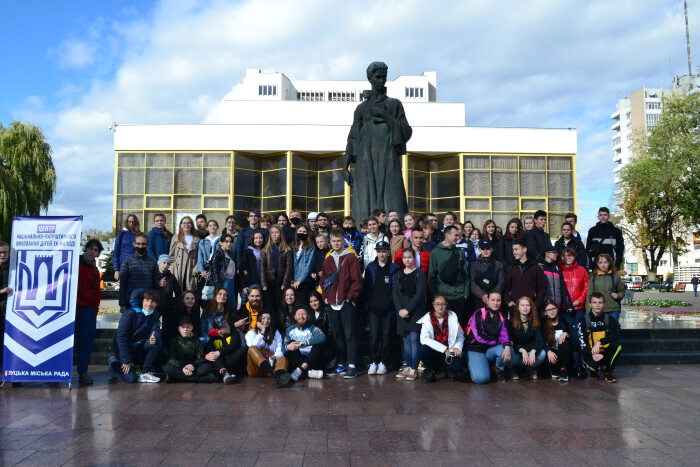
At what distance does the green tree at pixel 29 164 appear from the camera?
1056 inches

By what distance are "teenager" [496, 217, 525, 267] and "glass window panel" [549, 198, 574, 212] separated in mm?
25897

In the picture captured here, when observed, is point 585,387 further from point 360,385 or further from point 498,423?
point 360,385

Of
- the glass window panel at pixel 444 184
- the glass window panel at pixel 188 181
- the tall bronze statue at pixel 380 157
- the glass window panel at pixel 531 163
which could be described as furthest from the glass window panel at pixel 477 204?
the tall bronze statue at pixel 380 157

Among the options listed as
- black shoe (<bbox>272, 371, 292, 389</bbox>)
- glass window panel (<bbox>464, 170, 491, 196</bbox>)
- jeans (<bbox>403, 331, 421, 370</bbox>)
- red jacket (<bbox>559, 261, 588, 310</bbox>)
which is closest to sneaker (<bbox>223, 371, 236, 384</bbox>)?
black shoe (<bbox>272, 371, 292, 389</bbox>)

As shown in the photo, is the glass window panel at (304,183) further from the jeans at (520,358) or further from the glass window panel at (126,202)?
the jeans at (520,358)

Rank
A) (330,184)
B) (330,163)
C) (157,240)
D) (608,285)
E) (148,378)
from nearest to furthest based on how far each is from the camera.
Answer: (148,378) < (608,285) < (157,240) < (330,184) < (330,163)

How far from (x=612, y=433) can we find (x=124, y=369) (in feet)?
17.6

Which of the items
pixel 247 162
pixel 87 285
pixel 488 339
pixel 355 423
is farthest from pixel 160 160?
pixel 355 423

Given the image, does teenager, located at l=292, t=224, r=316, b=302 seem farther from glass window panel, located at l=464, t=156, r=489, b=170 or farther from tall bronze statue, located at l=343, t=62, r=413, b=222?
glass window panel, located at l=464, t=156, r=489, b=170

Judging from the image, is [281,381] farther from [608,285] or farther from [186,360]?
[608,285]

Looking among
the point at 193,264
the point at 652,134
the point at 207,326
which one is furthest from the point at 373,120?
the point at 652,134

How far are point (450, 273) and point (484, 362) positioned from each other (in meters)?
1.18

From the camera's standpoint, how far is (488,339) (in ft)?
22.4

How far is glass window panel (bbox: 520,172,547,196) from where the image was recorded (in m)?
32.5
